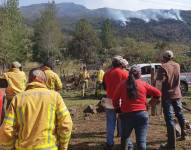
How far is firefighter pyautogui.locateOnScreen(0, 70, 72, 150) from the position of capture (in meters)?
5.29

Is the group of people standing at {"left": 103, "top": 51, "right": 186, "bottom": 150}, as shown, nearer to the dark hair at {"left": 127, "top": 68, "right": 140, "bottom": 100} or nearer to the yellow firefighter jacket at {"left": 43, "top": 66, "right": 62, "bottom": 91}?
the dark hair at {"left": 127, "top": 68, "right": 140, "bottom": 100}

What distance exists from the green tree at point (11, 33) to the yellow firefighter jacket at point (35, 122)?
48.7m

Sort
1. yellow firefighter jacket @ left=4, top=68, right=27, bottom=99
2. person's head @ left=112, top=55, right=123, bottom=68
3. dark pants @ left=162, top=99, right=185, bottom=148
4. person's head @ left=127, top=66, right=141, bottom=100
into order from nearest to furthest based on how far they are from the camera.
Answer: person's head @ left=127, top=66, right=141, bottom=100
person's head @ left=112, top=55, right=123, bottom=68
dark pants @ left=162, top=99, right=185, bottom=148
yellow firefighter jacket @ left=4, top=68, right=27, bottom=99

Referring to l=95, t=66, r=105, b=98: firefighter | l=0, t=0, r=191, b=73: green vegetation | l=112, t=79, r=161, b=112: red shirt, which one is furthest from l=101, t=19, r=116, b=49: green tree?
l=112, t=79, r=161, b=112: red shirt

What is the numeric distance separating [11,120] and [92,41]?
208ft

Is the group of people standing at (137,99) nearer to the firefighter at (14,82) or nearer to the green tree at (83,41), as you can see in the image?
the firefighter at (14,82)

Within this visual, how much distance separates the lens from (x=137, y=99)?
7.66m

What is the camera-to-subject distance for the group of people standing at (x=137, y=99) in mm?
7641

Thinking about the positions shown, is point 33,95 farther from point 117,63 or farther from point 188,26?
point 188,26

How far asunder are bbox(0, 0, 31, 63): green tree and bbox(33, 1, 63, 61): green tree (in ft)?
19.1

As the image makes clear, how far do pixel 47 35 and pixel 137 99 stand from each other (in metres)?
64.3

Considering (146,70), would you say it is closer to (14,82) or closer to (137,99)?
(14,82)

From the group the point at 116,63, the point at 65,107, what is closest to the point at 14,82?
the point at 116,63

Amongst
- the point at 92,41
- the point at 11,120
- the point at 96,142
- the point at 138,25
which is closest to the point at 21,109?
the point at 11,120
